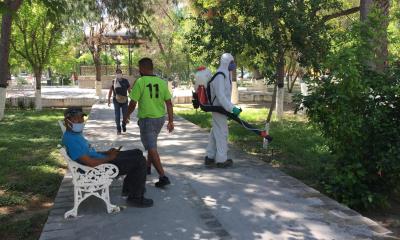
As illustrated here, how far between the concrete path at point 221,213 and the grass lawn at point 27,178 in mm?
334

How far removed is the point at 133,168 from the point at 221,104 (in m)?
2.24

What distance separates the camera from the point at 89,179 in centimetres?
490

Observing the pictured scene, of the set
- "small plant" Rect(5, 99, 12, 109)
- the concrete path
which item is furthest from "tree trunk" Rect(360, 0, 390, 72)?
"small plant" Rect(5, 99, 12, 109)

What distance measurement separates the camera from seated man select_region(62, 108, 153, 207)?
4.88m

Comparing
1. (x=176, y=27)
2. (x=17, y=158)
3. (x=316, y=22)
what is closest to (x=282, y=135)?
(x=316, y=22)

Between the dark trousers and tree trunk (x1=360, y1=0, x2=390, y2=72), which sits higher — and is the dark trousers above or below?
below

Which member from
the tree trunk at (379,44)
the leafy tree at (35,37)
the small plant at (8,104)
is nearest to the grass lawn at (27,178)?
the tree trunk at (379,44)

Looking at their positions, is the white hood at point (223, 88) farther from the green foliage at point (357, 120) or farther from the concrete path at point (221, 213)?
the green foliage at point (357, 120)

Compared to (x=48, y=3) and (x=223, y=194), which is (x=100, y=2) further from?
(x=223, y=194)

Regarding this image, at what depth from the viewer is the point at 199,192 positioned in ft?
19.4

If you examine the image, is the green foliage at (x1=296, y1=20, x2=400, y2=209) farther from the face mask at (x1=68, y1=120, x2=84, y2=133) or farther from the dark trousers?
the face mask at (x1=68, y1=120, x2=84, y2=133)

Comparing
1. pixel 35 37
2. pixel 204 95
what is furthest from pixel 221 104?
pixel 35 37

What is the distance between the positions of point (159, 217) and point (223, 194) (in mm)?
1176

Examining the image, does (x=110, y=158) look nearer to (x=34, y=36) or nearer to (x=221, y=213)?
(x=221, y=213)
